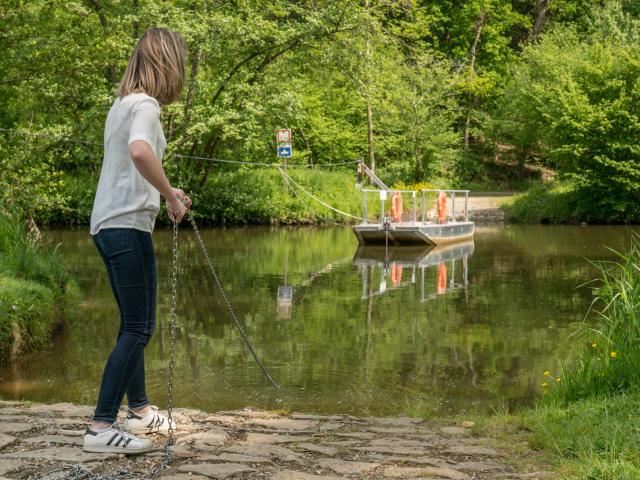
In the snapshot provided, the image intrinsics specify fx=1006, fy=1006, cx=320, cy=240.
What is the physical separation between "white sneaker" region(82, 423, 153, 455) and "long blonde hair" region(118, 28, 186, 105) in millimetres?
1483

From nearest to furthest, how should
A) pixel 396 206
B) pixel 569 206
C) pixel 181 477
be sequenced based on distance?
1. pixel 181 477
2. pixel 396 206
3. pixel 569 206

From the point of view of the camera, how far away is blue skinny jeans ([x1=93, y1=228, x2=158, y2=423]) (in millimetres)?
4367

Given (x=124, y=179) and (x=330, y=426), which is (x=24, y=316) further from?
(x=124, y=179)

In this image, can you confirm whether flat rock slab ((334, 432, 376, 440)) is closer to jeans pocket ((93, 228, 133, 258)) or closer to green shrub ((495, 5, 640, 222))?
jeans pocket ((93, 228, 133, 258))

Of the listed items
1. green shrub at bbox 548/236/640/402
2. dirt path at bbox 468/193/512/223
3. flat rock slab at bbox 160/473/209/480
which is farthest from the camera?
dirt path at bbox 468/193/512/223

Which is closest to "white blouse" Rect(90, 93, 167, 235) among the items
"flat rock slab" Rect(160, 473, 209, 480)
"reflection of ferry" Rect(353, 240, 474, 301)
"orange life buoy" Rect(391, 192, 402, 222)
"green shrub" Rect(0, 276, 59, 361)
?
"flat rock slab" Rect(160, 473, 209, 480)

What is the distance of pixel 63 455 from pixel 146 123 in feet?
4.84

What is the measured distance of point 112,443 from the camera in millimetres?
4348

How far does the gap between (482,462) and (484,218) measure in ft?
94.5

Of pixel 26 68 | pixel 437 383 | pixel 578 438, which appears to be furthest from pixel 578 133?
pixel 578 438

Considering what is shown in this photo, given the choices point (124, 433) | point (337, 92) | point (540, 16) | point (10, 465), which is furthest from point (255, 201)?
point (10, 465)

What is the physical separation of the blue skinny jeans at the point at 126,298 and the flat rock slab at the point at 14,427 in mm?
596

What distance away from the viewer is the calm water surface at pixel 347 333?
8.23 metres

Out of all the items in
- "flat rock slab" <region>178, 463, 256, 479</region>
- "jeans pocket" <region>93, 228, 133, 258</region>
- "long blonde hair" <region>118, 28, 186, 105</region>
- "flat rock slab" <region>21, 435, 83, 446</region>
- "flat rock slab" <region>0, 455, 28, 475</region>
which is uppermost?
"long blonde hair" <region>118, 28, 186, 105</region>
